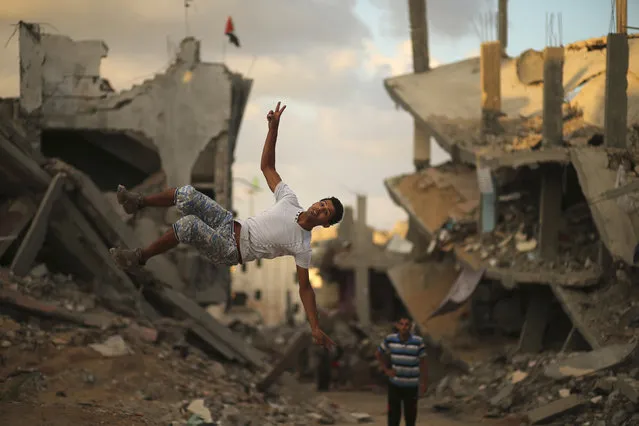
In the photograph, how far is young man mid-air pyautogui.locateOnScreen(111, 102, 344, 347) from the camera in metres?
7.07

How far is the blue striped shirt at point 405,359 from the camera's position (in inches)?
417

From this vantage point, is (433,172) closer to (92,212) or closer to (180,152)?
(180,152)

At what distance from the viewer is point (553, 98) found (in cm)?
1931

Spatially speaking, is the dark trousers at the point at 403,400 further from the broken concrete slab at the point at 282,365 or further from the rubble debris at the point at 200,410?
the broken concrete slab at the point at 282,365

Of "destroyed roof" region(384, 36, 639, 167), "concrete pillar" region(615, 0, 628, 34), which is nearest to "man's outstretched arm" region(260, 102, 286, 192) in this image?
"destroyed roof" region(384, 36, 639, 167)

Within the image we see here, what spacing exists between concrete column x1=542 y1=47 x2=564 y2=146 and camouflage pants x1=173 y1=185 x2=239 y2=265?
13116mm

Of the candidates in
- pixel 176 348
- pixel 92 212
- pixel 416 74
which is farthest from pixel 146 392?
pixel 416 74

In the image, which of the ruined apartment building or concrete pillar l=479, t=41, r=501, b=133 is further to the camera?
concrete pillar l=479, t=41, r=501, b=133

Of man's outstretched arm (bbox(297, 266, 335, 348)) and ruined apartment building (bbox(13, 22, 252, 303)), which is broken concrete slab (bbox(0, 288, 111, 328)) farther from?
ruined apartment building (bbox(13, 22, 252, 303))

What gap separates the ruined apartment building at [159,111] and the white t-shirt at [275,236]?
14438mm

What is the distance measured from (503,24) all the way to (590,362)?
17480mm

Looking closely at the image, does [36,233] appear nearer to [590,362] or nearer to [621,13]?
[590,362]

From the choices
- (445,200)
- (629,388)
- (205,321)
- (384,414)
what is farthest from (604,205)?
(445,200)

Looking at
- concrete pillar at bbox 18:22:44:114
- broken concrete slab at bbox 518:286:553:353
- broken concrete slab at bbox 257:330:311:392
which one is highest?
concrete pillar at bbox 18:22:44:114
